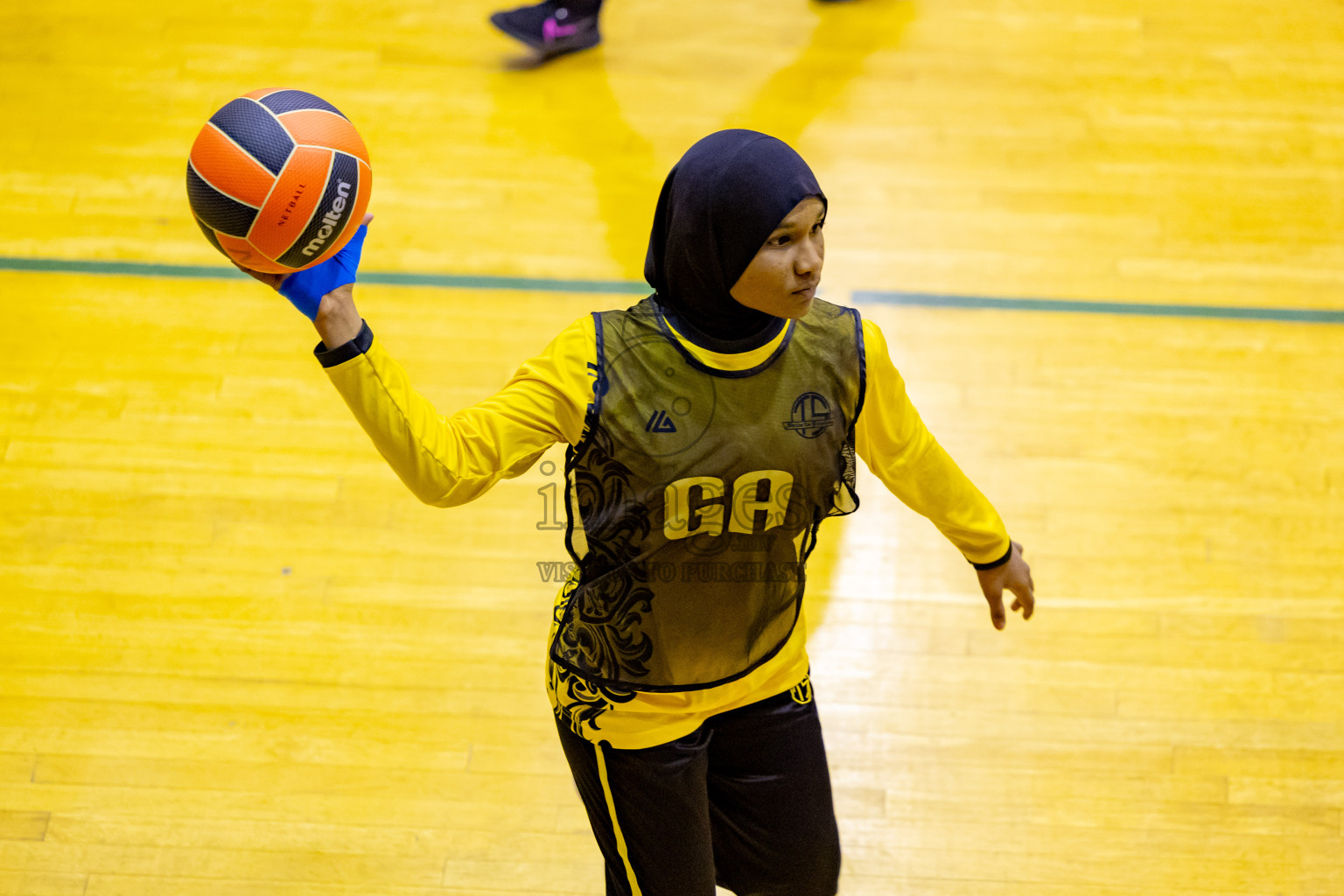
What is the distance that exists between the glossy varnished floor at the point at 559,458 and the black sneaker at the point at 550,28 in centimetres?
7

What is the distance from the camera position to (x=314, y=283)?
1.56 metres

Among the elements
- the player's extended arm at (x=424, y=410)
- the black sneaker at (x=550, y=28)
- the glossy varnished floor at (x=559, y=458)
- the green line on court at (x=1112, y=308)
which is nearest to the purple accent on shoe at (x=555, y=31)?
the black sneaker at (x=550, y=28)

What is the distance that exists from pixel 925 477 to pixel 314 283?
102cm

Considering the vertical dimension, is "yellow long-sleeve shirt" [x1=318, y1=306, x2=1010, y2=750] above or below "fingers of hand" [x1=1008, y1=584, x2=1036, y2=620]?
above

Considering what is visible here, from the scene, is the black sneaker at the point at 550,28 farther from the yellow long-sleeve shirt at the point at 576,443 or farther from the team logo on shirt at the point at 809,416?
the team logo on shirt at the point at 809,416

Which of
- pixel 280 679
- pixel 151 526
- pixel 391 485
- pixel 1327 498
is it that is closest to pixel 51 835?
pixel 280 679

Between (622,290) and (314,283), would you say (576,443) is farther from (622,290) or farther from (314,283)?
(622,290)

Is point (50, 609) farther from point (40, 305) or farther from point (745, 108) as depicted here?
point (745, 108)

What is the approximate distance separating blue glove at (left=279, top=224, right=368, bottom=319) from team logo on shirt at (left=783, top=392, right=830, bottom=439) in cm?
67

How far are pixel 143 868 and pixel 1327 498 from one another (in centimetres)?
307

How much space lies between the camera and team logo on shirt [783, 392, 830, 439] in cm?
181

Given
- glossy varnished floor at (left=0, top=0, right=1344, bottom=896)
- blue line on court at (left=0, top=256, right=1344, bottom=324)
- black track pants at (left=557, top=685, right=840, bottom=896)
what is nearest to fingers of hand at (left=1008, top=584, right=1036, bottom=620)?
black track pants at (left=557, top=685, right=840, bottom=896)

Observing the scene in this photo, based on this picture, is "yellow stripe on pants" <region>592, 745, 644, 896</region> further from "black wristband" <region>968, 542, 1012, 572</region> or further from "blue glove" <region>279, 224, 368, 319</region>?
"blue glove" <region>279, 224, 368, 319</region>

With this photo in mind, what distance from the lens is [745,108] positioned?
4.21m
